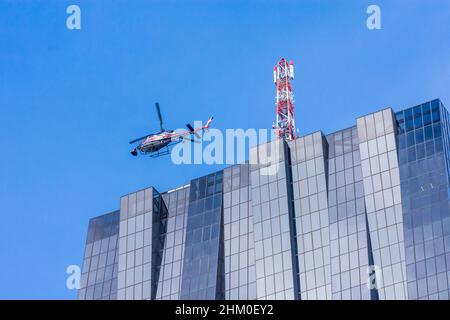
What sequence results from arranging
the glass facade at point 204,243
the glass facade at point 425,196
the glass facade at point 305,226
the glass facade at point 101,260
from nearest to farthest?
1. the glass facade at point 425,196
2. the glass facade at point 305,226
3. the glass facade at point 204,243
4. the glass facade at point 101,260

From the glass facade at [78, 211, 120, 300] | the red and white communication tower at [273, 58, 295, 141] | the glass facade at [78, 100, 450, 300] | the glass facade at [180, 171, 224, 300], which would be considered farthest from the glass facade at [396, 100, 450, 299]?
the glass facade at [78, 211, 120, 300]

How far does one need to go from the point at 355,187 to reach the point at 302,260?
41.8ft

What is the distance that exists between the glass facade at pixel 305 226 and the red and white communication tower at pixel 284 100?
5891 mm

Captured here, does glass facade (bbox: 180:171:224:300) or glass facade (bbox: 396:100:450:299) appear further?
glass facade (bbox: 180:171:224:300)

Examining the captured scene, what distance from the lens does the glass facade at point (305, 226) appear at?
450 ft

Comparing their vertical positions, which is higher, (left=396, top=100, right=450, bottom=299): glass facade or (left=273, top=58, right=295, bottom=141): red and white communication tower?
(left=273, top=58, right=295, bottom=141): red and white communication tower

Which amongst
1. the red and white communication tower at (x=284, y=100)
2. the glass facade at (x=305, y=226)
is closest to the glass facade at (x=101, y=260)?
the glass facade at (x=305, y=226)

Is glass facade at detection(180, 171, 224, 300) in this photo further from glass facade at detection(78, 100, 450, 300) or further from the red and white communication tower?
the red and white communication tower

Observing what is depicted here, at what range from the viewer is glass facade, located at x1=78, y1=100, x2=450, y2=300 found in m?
137

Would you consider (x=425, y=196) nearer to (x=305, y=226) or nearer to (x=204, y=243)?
(x=305, y=226)

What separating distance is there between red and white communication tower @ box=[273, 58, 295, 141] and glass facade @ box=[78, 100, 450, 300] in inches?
232

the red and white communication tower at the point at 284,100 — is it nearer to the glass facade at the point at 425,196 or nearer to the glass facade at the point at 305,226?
the glass facade at the point at 305,226
